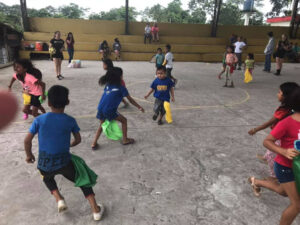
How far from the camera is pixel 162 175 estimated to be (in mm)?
3547

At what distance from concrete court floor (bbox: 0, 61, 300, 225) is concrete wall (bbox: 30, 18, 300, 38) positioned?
16.3 metres

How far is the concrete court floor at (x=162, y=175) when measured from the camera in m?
2.76

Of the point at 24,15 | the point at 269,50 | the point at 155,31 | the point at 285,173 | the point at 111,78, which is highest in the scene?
the point at 24,15

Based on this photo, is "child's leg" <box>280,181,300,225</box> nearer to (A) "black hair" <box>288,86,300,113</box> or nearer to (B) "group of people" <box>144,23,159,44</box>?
(A) "black hair" <box>288,86,300,113</box>

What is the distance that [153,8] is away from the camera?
56.2m

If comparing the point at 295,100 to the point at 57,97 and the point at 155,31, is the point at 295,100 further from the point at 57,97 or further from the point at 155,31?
the point at 155,31

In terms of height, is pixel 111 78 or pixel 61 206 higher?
pixel 111 78

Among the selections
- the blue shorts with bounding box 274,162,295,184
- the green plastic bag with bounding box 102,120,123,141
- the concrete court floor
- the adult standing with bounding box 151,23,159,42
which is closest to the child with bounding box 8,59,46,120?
the concrete court floor

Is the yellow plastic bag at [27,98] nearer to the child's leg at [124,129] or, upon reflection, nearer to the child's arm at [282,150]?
the child's leg at [124,129]

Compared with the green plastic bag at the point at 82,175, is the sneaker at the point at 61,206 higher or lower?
lower

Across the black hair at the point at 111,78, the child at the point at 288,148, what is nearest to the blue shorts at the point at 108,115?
the black hair at the point at 111,78

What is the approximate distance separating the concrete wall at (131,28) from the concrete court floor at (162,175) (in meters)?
16.3

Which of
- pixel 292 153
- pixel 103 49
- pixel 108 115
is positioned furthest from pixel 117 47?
pixel 292 153

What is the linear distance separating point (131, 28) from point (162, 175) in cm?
1965
